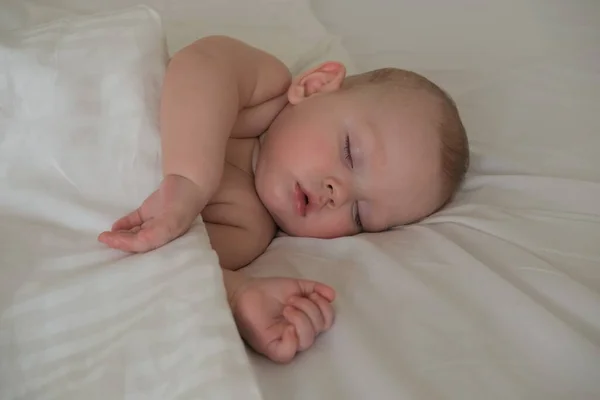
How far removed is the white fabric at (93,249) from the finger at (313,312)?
105 mm

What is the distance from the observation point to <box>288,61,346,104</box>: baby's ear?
1.06m

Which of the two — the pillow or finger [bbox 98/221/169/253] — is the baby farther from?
the pillow

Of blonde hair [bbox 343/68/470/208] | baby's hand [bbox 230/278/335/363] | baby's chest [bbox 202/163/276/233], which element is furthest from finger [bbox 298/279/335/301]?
blonde hair [bbox 343/68/470/208]

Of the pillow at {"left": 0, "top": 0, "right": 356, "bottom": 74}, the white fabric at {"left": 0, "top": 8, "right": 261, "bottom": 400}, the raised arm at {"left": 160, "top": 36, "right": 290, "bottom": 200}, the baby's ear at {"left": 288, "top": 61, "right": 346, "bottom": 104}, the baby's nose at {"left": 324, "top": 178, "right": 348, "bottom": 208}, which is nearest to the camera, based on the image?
the white fabric at {"left": 0, "top": 8, "right": 261, "bottom": 400}

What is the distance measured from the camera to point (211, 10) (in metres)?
1.44

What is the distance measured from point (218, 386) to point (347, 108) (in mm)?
545

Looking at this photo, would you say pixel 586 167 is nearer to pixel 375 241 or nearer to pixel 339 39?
pixel 375 241

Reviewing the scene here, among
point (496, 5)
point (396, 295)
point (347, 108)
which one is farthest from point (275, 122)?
point (496, 5)

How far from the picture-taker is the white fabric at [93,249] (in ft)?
1.98

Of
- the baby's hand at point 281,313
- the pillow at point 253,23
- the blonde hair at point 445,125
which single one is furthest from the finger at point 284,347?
the pillow at point 253,23

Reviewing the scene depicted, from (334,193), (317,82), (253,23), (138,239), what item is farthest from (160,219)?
(253,23)

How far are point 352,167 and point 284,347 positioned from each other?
37 centimetres

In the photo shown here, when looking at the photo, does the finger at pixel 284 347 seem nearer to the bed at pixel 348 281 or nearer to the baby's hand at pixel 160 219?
Result: the bed at pixel 348 281

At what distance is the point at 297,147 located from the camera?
98 centimetres
